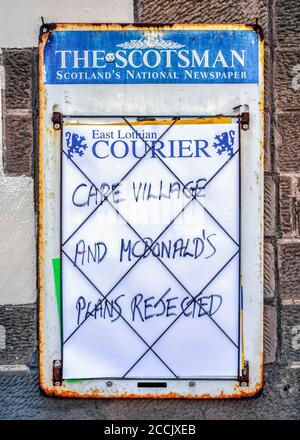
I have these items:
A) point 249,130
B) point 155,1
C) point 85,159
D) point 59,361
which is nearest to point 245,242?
point 249,130

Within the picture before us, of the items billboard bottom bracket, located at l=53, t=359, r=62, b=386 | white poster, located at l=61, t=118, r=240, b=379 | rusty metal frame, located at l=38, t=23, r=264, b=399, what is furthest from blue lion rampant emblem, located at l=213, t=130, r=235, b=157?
billboard bottom bracket, located at l=53, t=359, r=62, b=386

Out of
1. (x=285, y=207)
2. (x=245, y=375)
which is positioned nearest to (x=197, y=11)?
(x=285, y=207)

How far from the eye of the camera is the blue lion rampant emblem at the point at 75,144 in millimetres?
2363

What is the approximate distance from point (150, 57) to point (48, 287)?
3.93 ft

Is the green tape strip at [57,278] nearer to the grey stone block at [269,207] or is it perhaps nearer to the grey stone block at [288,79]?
→ the grey stone block at [269,207]

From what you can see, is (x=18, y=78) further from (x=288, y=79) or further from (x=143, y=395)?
(x=143, y=395)

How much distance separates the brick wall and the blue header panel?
0.09 m

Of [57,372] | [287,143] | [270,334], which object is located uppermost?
[287,143]

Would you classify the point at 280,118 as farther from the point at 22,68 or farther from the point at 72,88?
the point at 22,68

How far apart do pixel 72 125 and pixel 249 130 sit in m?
0.84

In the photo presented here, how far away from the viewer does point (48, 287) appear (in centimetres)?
240

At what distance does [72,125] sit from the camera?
2.36 metres

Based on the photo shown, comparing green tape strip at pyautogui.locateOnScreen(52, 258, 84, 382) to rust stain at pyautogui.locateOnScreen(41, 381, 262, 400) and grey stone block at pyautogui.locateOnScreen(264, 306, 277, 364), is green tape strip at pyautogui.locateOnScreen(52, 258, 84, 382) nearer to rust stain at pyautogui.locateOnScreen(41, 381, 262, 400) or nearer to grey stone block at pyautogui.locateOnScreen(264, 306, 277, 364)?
rust stain at pyautogui.locateOnScreen(41, 381, 262, 400)

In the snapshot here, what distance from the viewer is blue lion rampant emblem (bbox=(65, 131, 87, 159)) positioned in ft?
7.75
